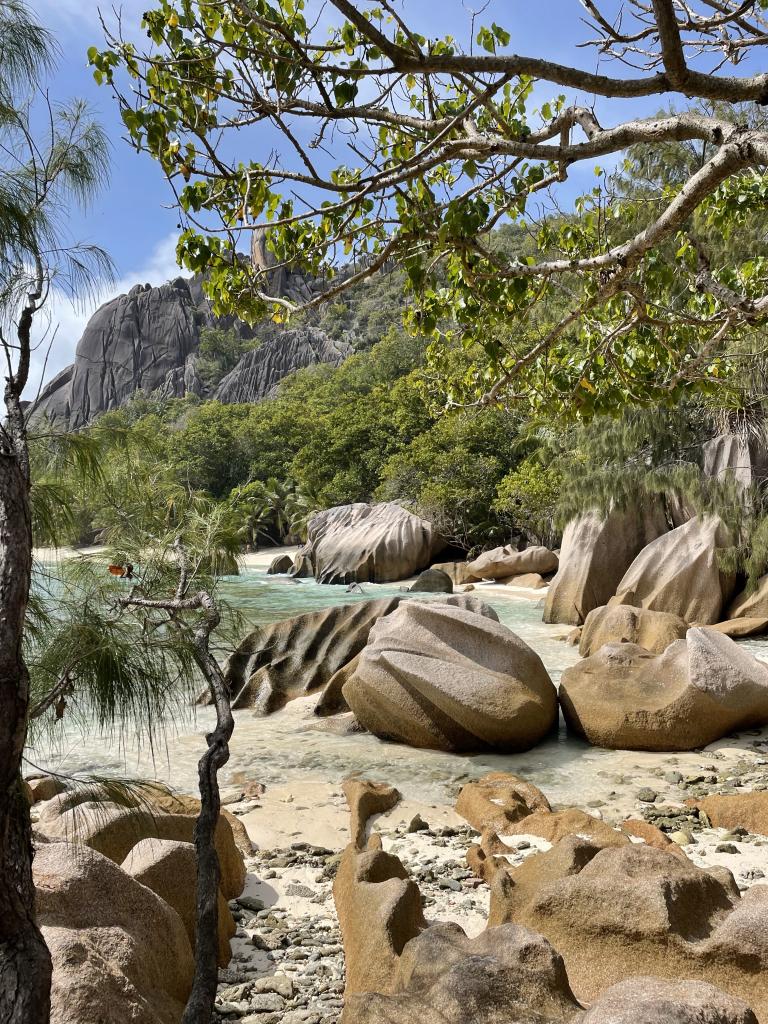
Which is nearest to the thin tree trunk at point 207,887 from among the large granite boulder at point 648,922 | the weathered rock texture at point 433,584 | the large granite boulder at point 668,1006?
the large granite boulder at point 668,1006

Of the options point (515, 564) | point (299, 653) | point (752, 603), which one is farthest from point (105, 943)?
point (515, 564)

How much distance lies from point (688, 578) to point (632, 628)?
3.32 m

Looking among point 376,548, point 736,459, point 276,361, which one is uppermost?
point 276,361

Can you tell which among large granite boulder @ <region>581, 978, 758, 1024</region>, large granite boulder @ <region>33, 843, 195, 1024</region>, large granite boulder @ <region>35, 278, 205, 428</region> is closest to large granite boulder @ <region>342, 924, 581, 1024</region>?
large granite boulder @ <region>581, 978, 758, 1024</region>

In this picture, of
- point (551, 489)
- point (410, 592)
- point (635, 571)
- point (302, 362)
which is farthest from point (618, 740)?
point (302, 362)

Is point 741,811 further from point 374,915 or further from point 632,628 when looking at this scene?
point 632,628

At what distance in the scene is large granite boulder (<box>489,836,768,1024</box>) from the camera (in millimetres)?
2596

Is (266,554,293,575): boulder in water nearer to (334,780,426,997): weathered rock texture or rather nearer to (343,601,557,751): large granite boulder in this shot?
(343,601,557,751): large granite boulder

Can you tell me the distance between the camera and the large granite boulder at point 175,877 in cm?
326

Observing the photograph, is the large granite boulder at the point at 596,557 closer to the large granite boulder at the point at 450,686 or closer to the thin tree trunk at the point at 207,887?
the large granite boulder at the point at 450,686

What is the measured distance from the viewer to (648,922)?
2736mm

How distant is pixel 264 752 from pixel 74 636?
4.15 meters

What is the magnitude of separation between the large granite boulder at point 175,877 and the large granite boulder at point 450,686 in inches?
118

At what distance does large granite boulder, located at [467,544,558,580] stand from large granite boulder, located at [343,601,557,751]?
12.3m
